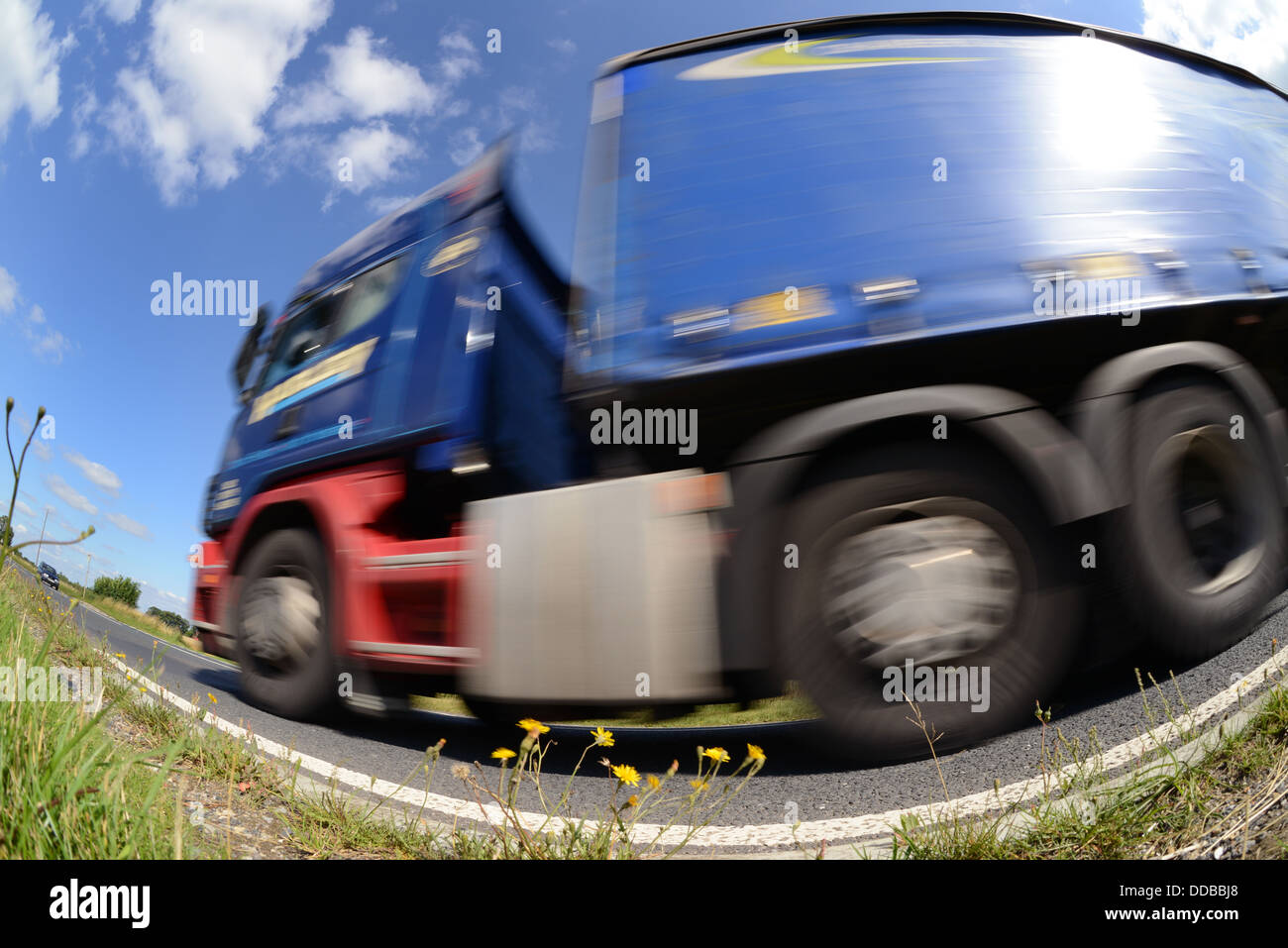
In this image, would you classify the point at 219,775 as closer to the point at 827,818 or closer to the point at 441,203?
the point at 827,818

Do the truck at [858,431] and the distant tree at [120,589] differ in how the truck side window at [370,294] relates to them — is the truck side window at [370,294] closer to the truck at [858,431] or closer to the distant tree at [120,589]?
the truck at [858,431]

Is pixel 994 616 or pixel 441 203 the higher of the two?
pixel 441 203

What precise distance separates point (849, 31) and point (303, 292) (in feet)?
9.70

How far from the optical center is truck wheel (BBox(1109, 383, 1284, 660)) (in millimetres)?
1487

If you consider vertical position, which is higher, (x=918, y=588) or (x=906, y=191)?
(x=906, y=191)

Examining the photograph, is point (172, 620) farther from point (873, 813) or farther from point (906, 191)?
point (906, 191)

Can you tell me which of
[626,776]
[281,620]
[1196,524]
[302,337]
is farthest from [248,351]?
[1196,524]

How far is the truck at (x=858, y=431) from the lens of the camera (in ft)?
5.06

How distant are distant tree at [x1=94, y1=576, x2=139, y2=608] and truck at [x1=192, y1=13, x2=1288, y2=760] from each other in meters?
0.47

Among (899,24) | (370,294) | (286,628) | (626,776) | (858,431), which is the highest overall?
(899,24)

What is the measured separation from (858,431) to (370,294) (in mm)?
2618

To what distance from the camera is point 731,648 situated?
1.63 metres

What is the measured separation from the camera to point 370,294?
2.93 meters
